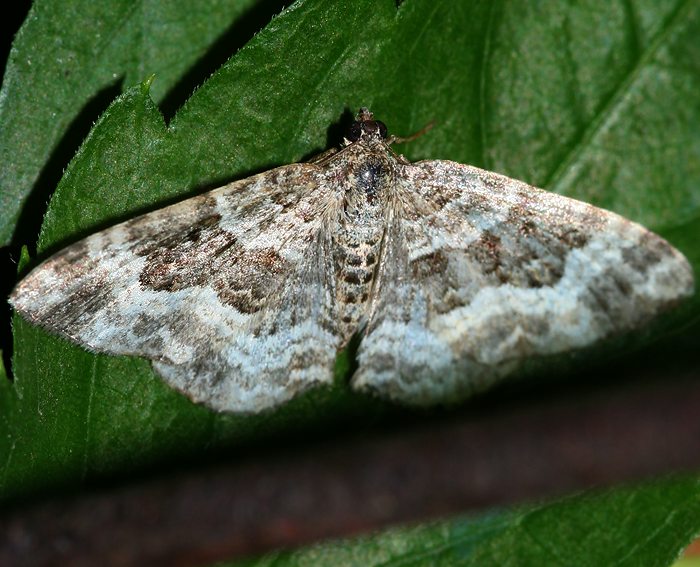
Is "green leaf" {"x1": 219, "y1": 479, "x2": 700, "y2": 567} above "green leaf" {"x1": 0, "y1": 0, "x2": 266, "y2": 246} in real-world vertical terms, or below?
below

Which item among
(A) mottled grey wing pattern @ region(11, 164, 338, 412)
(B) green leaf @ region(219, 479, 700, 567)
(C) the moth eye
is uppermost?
(C) the moth eye

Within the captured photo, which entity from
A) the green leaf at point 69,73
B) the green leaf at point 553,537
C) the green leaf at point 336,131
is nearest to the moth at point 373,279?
the green leaf at point 336,131

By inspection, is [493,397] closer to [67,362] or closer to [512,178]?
[512,178]

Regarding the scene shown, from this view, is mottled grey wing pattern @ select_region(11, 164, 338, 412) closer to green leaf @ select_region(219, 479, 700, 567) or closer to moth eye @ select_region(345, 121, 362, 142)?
moth eye @ select_region(345, 121, 362, 142)

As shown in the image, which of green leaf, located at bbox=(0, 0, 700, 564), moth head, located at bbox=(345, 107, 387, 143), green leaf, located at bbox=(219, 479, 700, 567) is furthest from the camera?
moth head, located at bbox=(345, 107, 387, 143)

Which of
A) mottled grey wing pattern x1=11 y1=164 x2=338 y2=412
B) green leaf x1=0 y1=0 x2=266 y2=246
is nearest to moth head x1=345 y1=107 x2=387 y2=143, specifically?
mottled grey wing pattern x1=11 y1=164 x2=338 y2=412
